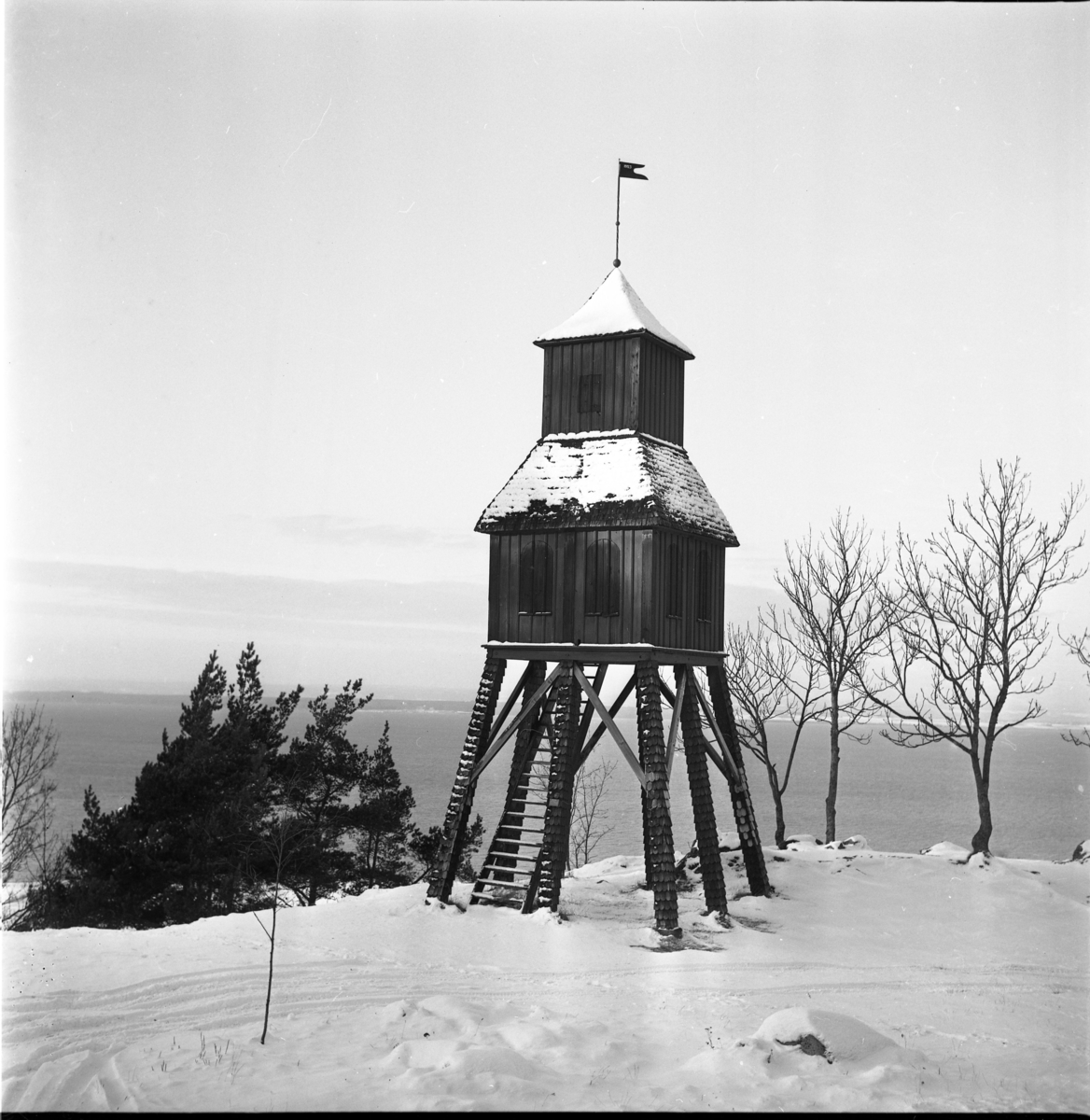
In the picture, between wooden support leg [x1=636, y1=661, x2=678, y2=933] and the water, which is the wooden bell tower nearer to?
wooden support leg [x1=636, y1=661, x2=678, y2=933]

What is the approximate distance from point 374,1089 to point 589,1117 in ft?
8.16

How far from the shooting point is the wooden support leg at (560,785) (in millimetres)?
20672

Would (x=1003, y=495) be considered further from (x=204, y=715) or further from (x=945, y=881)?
(x=204, y=715)

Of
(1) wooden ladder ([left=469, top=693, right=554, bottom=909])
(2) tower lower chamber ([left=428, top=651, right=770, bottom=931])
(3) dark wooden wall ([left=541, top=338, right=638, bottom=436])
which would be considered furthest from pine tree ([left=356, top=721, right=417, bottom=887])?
(3) dark wooden wall ([left=541, top=338, right=638, bottom=436])

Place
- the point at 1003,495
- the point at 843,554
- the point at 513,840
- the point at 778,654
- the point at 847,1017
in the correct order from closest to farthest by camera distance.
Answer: the point at 847,1017 → the point at 513,840 → the point at 1003,495 → the point at 843,554 → the point at 778,654

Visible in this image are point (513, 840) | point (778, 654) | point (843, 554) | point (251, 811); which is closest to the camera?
point (513, 840)

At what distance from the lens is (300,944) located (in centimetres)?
1823

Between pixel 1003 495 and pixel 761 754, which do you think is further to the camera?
pixel 761 754

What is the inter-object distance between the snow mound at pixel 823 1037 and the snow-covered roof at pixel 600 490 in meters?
9.56

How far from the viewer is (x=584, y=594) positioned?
21641 mm

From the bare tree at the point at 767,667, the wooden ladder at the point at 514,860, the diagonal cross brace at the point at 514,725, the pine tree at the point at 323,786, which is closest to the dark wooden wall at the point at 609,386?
the diagonal cross brace at the point at 514,725

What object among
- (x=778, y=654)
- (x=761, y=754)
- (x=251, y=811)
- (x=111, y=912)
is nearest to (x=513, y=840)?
(x=251, y=811)

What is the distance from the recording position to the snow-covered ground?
40.9ft

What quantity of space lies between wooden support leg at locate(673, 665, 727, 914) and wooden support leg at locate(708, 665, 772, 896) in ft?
3.23
